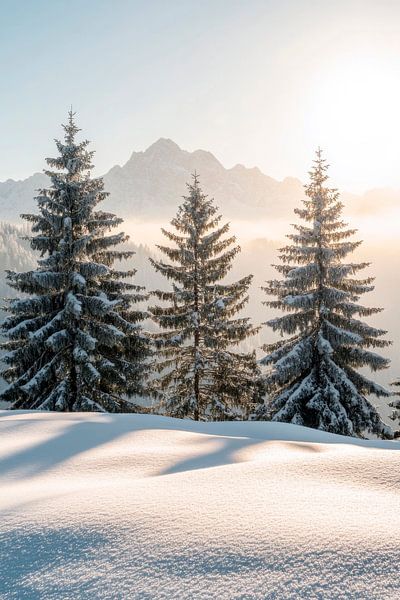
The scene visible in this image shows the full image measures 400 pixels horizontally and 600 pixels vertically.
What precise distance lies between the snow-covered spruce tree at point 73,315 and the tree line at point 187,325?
0.15 ft

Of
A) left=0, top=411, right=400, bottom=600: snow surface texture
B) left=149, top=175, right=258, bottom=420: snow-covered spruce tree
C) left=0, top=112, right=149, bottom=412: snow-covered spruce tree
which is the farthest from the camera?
left=149, top=175, right=258, bottom=420: snow-covered spruce tree

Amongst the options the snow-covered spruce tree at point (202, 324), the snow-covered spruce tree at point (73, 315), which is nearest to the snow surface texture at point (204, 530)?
the snow-covered spruce tree at point (73, 315)

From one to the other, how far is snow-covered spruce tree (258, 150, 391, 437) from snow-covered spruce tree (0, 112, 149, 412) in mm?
5311

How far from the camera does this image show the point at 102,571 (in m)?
1.60

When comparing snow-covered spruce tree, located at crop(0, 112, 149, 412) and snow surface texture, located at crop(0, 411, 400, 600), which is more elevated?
snow-covered spruce tree, located at crop(0, 112, 149, 412)

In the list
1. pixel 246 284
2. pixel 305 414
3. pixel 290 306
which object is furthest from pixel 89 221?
pixel 305 414

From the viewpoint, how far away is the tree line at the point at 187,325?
1384 cm

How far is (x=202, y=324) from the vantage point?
15.7m

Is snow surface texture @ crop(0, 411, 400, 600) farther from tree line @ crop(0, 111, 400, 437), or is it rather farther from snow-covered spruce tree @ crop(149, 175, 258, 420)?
snow-covered spruce tree @ crop(149, 175, 258, 420)

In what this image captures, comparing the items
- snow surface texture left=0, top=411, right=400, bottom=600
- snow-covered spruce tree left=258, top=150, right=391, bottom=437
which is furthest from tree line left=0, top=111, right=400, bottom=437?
snow surface texture left=0, top=411, right=400, bottom=600

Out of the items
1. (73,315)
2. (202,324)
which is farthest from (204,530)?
(202,324)

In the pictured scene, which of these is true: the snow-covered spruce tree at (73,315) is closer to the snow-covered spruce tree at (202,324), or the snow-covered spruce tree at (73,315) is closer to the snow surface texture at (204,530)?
the snow-covered spruce tree at (202,324)

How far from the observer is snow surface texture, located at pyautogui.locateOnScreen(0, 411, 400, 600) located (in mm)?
1497

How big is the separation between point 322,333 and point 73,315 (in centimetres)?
855
